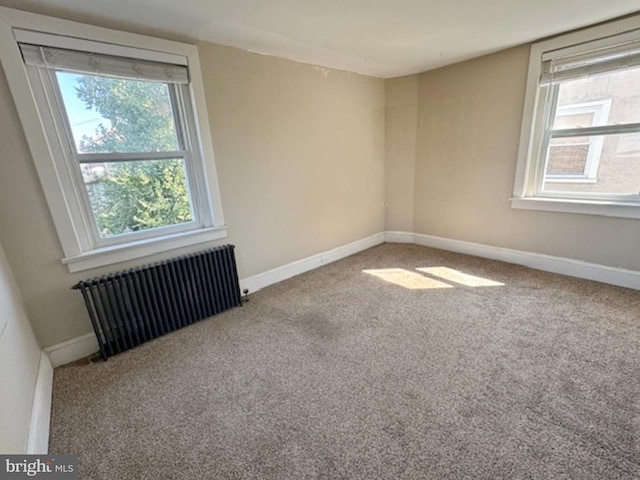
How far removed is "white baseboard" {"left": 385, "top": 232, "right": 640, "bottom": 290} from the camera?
273 centimetres

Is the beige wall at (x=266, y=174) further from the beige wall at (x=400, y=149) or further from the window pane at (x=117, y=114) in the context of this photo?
the window pane at (x=117, y=114)

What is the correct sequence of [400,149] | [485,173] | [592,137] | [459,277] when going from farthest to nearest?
[400,149], [485,173], [459,277], [592,137]

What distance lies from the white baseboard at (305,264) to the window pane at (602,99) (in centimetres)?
245

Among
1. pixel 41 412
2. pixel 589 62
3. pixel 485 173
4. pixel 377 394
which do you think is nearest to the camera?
pixel 41 412

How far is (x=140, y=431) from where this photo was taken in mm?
1544

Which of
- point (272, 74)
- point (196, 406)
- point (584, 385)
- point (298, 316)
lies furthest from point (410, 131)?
point (196, 406)

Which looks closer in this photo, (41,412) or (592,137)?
(41,412)

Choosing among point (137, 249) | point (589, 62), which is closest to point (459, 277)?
point (589, 62)

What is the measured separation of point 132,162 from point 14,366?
58.1 inches

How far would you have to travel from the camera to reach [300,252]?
3.45 metres

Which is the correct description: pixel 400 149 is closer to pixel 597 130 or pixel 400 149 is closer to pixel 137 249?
pixel 597 130

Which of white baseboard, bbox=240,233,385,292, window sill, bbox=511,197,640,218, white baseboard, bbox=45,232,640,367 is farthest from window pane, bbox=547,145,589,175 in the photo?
white baseboard, bbox=240,233,385,292

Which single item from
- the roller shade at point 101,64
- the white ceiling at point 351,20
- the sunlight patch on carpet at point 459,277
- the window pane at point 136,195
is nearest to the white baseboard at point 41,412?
the window pane at point 136,195

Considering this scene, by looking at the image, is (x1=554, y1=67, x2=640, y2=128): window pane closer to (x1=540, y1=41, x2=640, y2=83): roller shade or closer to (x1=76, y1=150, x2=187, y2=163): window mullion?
(x1=540, y1=41, x2=640, y2=83): roller shade
